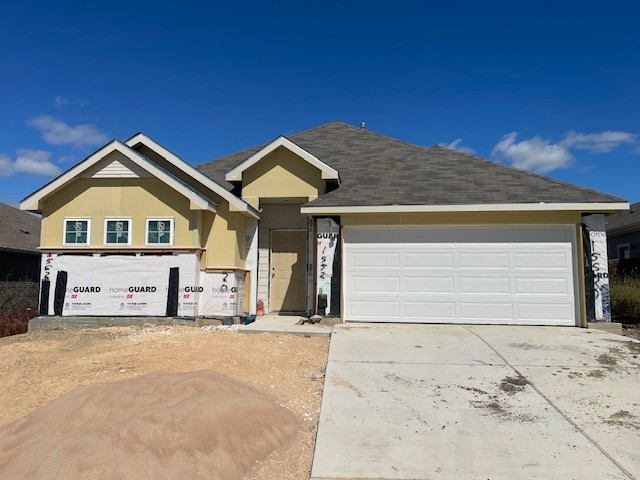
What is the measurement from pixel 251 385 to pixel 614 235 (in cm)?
2210

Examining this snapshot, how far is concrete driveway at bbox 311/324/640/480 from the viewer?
12.2 ft

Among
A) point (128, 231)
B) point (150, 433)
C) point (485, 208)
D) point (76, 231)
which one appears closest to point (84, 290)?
point (76, 231)

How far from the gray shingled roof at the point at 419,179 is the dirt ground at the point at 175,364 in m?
3.96

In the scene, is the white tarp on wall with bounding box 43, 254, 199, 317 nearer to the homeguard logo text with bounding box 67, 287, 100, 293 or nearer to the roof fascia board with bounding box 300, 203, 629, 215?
the homeguard logo text with bounding box 67, 287, 100, 293

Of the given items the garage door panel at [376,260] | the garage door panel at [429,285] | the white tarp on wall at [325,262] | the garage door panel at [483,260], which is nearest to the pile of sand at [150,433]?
the white tarp on wall at [325,262]

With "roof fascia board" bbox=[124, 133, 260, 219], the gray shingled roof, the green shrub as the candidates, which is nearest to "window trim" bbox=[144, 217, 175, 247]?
"roof fascia board" bbox=[124, 133, 260, 219]

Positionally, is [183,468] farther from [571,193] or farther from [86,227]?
[571,193]

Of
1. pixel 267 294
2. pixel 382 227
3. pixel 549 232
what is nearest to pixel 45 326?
pixel 267 294

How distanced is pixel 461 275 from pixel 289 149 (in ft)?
17.9

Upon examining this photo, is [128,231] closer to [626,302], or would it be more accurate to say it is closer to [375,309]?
[375,309]

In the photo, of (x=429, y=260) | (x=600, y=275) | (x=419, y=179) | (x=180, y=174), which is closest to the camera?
(x=600, y=275)

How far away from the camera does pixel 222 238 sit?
1086cm

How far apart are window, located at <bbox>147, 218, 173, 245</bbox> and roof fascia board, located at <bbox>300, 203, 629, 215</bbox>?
355 cm

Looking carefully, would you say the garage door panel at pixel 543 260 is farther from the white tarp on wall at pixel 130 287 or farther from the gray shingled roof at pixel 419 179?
the white tarp on wall at pixel 130 287
